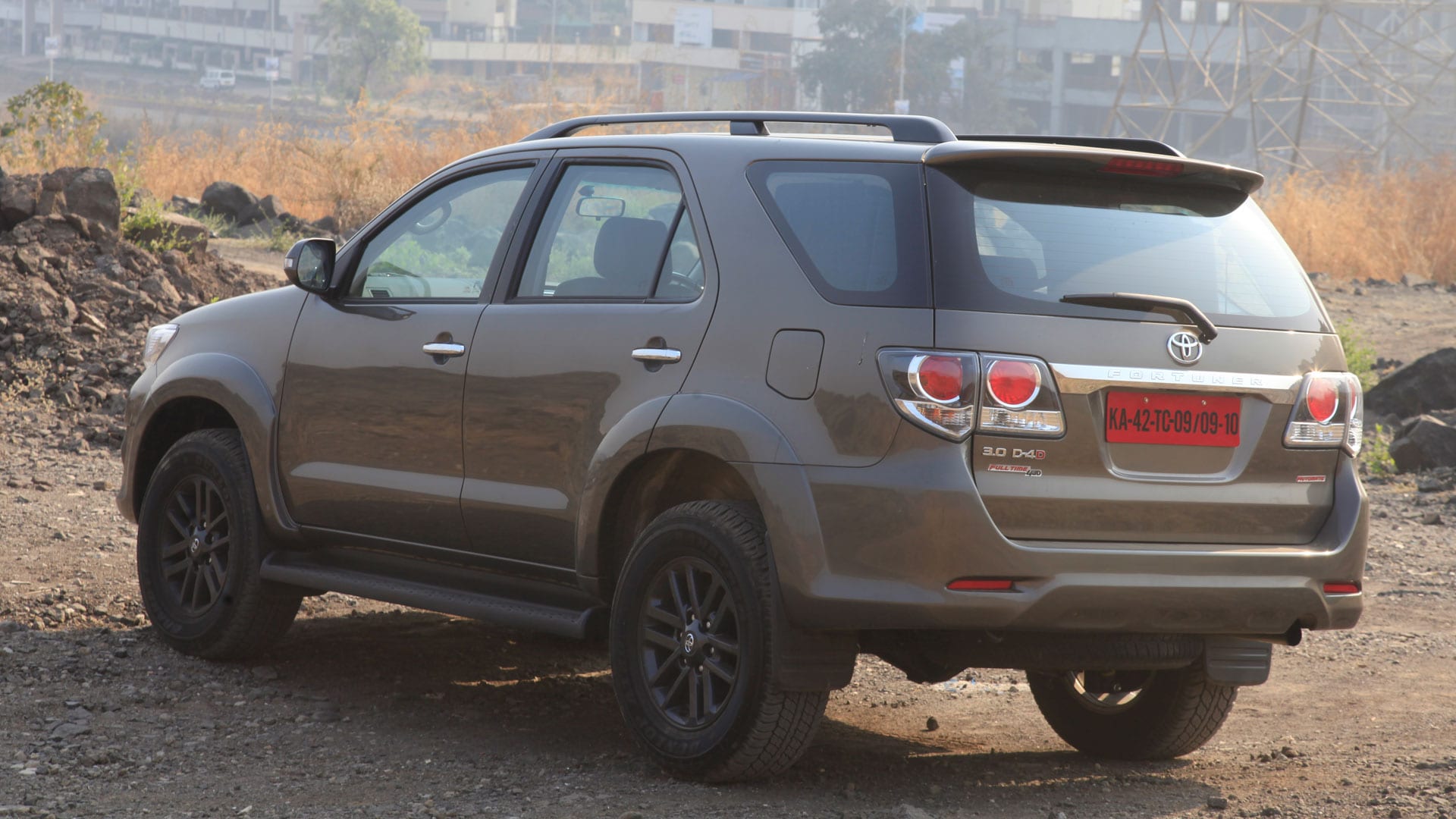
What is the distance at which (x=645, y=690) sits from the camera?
15.1ft

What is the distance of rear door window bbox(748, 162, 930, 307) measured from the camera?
13.6 feet

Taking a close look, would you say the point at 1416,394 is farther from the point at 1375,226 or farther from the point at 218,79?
the point at 218,79

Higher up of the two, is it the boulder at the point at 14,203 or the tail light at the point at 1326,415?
the tail light at the point at 1326,415

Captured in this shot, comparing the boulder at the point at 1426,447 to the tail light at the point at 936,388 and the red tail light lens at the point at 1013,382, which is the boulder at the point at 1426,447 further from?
the tail light at the point at 936,388

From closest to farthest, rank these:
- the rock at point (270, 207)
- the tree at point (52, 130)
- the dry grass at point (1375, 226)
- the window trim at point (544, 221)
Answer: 1. the window trim at point (544, 221)
2. the tree at point (52, 130)
3. the rock at point (270, 207)
4. the dry grass at point (1375, 226)

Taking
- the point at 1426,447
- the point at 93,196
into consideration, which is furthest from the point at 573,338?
the point at 93,196

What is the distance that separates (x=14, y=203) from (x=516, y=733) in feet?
32.2

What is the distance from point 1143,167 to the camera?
4.37 metres

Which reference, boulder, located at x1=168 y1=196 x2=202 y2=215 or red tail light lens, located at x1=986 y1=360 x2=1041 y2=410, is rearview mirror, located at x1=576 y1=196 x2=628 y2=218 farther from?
boulder, located at x1=168 y1=196 x2=202 y2=215

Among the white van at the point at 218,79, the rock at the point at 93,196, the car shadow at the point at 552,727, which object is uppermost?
the white van at the point at 218,79

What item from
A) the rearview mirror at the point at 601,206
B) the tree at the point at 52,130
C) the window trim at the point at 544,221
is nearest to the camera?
the window trim at the point at 544,221

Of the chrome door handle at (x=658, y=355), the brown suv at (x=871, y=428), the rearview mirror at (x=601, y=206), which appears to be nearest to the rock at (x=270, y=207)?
the brown suv at (x=871, y=428)

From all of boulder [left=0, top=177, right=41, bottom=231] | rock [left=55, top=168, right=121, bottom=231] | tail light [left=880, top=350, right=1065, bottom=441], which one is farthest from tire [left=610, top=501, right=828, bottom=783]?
rock [left=55, top=168, right=121, bottom=231]

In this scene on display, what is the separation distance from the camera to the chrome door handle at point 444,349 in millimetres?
5184
